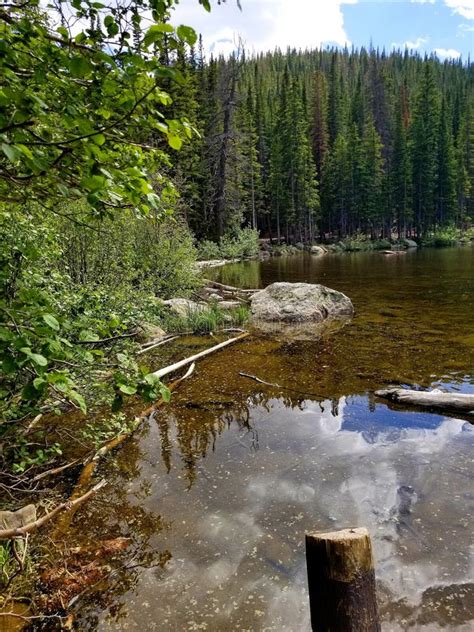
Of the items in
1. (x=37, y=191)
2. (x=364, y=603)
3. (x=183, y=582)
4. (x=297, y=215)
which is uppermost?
(x=297, y=215)

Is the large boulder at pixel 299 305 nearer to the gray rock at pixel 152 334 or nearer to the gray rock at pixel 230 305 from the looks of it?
the gray rock at pixel 230 305

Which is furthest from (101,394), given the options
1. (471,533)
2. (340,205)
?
(340,205)

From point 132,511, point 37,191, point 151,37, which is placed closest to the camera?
point 151,37

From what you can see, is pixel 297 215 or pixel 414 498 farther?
pixel 297 215

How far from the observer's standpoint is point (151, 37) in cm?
183

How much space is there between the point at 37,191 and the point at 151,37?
4.50ft

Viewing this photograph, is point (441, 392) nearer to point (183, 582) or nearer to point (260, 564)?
point (260, 564)

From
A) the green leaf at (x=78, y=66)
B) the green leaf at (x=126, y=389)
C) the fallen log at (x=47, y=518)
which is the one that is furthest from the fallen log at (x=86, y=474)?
the green leaf at (x=78, y=66)

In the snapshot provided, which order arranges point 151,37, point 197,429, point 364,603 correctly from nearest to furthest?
point 151,37 < point 364,603 < point 197,429

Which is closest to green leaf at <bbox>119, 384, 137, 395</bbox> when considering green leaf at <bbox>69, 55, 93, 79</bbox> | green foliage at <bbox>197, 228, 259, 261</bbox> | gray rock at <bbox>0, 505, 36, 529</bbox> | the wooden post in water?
the wooden post in water

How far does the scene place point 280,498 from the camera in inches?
179

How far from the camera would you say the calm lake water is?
3238mm

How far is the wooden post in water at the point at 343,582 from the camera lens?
2051 millimetres

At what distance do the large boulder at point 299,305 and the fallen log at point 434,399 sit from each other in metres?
6.46
